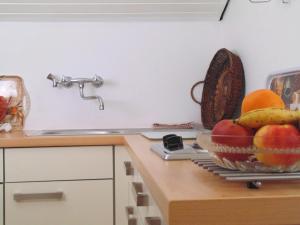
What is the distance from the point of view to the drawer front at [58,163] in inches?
67.1

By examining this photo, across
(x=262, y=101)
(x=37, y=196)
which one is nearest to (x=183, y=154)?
(x=262, y=101)

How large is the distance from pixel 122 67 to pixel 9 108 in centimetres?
65

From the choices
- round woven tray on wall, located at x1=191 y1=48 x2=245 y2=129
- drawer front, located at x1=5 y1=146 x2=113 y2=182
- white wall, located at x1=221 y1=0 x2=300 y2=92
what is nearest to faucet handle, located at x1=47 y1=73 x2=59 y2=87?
drawer front, located at x1=5 y1=146 x2=113 y2=182

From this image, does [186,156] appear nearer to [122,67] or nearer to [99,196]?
[99,196]

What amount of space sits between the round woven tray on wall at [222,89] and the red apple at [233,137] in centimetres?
120

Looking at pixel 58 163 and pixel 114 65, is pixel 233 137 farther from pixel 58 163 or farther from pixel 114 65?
pixel 114 65

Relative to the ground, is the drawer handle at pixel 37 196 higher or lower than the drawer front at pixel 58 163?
lower

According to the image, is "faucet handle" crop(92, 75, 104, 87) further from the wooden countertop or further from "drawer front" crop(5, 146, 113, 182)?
the wooden countertop

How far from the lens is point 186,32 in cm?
231

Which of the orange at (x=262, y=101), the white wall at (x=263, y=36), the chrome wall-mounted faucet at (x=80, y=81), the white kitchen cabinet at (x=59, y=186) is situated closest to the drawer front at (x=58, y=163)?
the white kitchen cabinet at (x=59, y=186)

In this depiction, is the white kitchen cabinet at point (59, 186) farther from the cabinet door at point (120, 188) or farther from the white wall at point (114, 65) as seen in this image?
the white wall at point (114, 65)

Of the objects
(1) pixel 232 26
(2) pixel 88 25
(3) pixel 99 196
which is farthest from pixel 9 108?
(1) pixel 232 26

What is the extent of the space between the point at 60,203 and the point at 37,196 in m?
0.10

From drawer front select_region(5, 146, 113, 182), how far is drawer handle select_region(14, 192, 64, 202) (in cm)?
6
